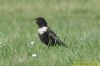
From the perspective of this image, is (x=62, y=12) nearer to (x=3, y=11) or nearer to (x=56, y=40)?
A: (x=3, y=11)

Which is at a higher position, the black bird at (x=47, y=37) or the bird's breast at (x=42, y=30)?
the bird's breast at (x=42, y=30)

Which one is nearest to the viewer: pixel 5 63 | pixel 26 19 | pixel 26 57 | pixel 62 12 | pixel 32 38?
pixel 5 63

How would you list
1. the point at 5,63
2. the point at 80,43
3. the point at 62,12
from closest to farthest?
the point at 5,63
the point at 80,43
the point at 62,12

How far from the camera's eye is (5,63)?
909cm

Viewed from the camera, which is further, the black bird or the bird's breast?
the bird's breast

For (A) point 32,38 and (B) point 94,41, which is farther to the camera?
(A) point 32,38

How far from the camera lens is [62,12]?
2567cm

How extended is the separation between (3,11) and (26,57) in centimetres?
1594

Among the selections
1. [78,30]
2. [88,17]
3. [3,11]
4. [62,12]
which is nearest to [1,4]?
[3,11]

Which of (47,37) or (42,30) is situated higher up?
(42,30)

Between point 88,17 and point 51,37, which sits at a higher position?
point 51,37

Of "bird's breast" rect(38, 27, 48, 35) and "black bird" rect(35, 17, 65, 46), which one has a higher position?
"bird's breast" rect(38, 27, 48, 35)

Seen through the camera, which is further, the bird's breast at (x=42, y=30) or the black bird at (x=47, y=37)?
the bird's breast at (x=42, y=30)

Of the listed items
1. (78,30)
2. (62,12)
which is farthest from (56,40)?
(62,12)
